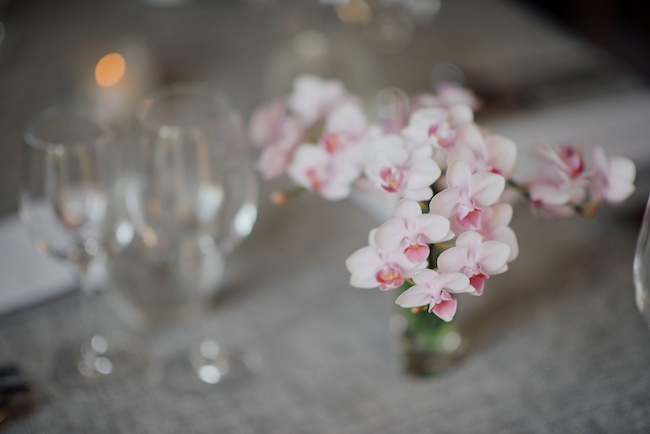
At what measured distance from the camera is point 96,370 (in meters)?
0.72

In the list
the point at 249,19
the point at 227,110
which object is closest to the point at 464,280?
the point at 227,110

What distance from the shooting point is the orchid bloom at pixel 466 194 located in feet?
1.68

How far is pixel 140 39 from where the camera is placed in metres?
1.34

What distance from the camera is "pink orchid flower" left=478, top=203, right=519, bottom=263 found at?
53cm

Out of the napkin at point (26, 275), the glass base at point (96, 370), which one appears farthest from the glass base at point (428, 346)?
the napkin at point (26, 275)

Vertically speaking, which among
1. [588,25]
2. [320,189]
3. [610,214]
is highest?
[320,189]

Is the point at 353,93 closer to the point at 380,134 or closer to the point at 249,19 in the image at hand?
the point at 249,19

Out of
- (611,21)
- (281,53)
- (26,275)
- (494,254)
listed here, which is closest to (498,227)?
(494,254)

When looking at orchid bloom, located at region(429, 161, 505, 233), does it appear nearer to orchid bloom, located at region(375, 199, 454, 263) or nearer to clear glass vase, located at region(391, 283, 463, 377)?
orchid bloom, located at region(375, 199, 454, 263)

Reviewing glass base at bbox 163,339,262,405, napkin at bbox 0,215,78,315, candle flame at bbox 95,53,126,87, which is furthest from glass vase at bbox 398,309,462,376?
candle flame at bbox 95,53,126,87

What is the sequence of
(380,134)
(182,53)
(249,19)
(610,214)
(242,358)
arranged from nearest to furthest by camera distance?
(380,134), (242,358), (610,214), (182,53), (249,19)

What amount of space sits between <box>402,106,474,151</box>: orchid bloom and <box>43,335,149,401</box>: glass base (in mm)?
357

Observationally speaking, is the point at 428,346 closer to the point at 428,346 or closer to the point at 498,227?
the point at 428,346

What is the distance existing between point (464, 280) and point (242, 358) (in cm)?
31
